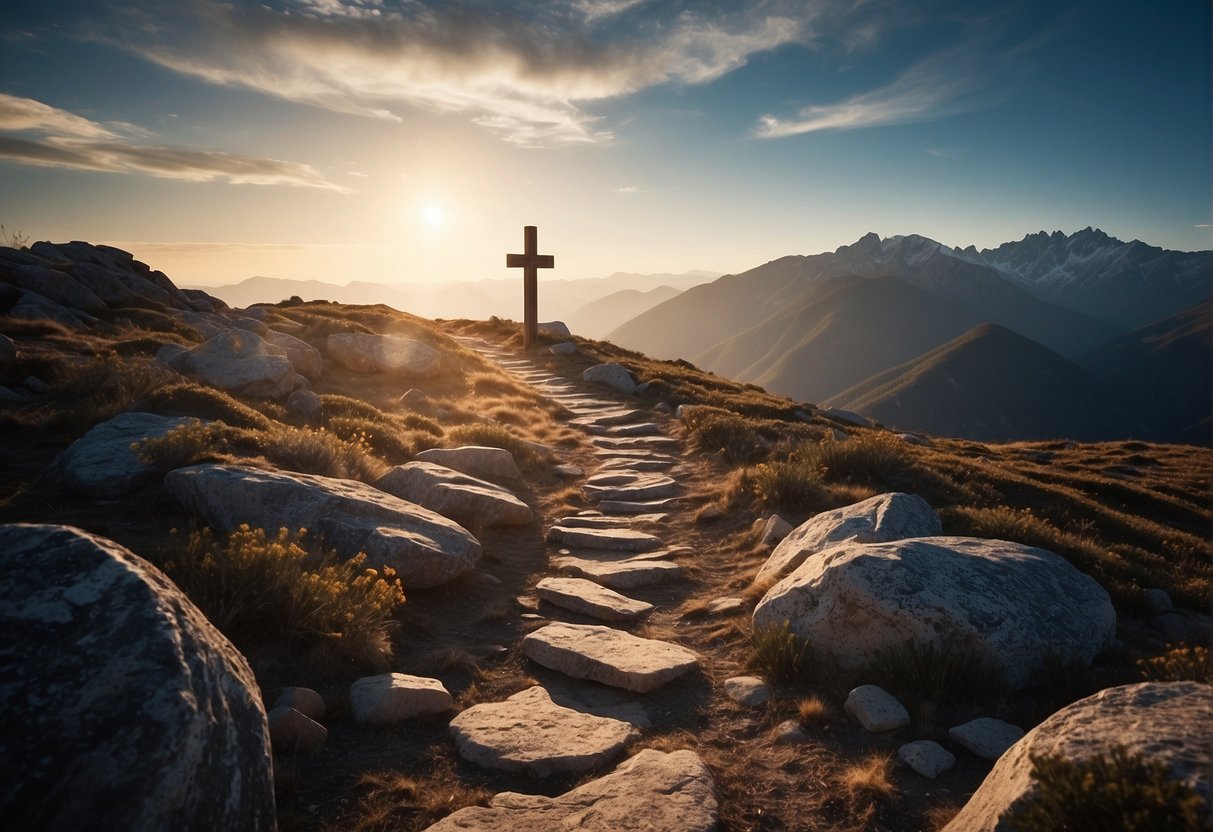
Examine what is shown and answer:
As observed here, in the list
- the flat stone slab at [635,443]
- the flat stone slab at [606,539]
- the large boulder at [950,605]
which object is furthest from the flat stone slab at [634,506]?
the large boulder at [950,605]

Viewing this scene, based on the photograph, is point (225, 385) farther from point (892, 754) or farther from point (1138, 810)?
point (1138, 810)

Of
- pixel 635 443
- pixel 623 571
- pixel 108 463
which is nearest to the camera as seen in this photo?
pixel 108 463

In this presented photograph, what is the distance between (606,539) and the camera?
30.5ft

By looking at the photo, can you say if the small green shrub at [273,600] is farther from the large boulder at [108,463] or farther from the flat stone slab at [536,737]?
the large boulder at [108,463]

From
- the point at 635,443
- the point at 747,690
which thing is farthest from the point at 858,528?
the point at 635,443

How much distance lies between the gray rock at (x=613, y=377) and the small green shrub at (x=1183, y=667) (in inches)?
647

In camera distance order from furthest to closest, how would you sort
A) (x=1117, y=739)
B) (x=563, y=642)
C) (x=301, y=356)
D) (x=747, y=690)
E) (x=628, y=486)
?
(x=301, y=356) < (x=628, y=486) < (x=563, y=642) < (x=747, y=690) < (x=1117, y=739)

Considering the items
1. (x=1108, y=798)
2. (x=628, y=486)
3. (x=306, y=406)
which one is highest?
(x=306, y=406)

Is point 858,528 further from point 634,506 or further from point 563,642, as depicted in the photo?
point 634,506

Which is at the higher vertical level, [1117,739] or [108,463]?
[108,463]

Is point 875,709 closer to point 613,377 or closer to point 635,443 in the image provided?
point 635,443

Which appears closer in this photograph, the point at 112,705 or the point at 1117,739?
the point at 112,705

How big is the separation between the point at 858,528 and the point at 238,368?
1266cm

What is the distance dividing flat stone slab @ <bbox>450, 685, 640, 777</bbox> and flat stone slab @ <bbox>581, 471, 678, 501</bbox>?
20.4 ft
